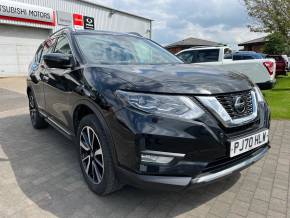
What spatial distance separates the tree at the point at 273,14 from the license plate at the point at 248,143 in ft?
44.5

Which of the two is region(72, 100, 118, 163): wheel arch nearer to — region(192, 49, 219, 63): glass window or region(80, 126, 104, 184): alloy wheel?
region(80, 126, 104, 184): alloy wheel

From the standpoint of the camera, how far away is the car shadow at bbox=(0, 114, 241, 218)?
2484 millimetres

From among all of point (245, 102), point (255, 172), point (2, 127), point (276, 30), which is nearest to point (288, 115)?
Result: point (255, 172)

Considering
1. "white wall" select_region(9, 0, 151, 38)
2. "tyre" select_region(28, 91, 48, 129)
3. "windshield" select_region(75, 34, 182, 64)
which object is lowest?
"tyre" select_region(28, 91, 48, 129)

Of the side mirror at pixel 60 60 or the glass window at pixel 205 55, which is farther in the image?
the glass window at pixel 205 55

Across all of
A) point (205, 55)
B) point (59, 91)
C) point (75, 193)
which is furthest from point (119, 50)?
point (205, 55)

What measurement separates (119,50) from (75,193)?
1815 mm

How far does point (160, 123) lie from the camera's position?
2012 millimetres

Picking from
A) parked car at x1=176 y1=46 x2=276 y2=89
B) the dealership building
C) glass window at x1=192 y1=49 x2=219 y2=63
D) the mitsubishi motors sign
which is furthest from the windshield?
the mitsubishi motors sign

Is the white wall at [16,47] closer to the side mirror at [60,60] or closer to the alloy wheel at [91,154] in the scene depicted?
the side mirror at [60,60]

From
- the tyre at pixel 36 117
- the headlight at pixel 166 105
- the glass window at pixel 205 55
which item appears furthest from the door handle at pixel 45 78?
the glass window at pixel 205 55

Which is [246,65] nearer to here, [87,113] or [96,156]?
[87,113]

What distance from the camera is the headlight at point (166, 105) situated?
2.06 m

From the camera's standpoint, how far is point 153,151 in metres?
2.02
